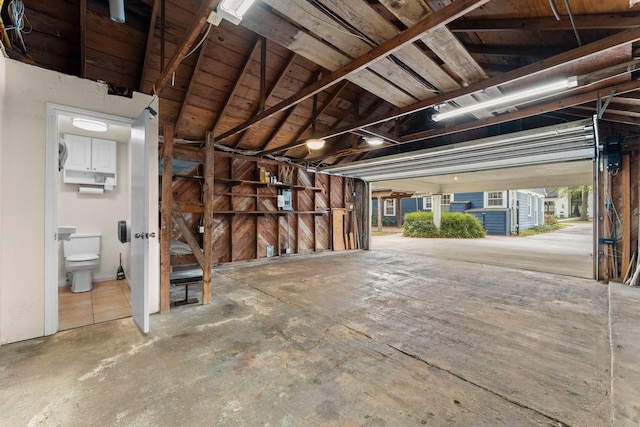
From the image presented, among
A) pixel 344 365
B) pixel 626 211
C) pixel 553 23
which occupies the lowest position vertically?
pixel 344 365

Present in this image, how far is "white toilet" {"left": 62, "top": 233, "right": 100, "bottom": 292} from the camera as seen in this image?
3621mm

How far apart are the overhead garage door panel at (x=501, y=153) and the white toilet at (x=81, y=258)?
5.18m

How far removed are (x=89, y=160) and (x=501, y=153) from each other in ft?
23.5

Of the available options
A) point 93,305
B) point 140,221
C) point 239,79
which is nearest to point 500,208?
point 239,79

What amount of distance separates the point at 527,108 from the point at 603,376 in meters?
3.17

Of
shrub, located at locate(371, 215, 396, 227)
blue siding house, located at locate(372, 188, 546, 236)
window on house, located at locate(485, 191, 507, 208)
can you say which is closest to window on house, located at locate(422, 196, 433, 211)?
blue siding house, located at locate(372, 188, 546, 236)

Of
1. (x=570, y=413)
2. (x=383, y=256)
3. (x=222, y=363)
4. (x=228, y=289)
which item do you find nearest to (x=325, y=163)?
(x=383, y=256)

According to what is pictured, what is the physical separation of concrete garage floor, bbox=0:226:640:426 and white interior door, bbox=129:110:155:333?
276 millimetres

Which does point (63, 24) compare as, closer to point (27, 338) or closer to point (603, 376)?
point (27, 338)

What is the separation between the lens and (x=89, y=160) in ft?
13.6

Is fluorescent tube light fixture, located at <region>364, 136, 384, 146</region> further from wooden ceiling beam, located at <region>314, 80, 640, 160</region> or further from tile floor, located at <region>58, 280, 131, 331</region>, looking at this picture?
tile floor, located at <region>58, 280, 131, 331</region>

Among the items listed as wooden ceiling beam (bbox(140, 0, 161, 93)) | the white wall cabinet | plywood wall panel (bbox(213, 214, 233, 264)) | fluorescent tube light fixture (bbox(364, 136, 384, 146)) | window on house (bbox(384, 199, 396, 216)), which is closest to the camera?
wooden ceiling beam (bbox(140, 0, 161, 93))

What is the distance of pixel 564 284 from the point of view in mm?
4312

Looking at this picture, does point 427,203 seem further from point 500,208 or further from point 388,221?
point 500,208
